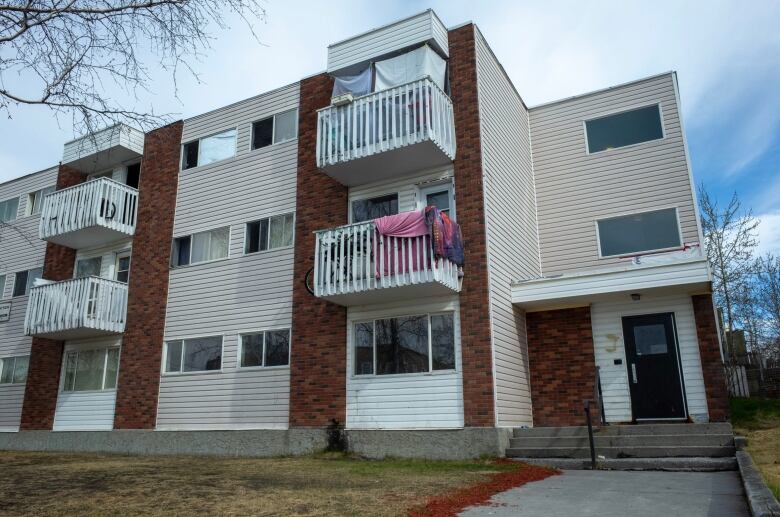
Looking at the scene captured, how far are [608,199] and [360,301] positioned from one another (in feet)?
20.7

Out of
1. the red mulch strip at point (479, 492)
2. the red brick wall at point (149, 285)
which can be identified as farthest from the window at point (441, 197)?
the red brick wall at point (149, 285)

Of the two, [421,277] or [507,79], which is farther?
[507,79]

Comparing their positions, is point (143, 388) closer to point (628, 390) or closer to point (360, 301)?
point (360, 301)

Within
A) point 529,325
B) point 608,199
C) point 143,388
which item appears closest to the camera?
point 529,325

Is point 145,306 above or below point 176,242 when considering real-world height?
below

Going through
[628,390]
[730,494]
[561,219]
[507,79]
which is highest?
[507,79]

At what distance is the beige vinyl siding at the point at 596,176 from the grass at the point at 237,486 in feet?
20.7

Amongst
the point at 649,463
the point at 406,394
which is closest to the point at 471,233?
the point at 406,394

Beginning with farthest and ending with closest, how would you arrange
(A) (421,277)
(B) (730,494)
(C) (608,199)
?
(C) (608,199)
(A) (421,277)
(B) (730,494)

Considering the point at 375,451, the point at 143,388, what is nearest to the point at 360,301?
the point at 375,451

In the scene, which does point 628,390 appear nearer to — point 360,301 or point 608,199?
point 608,199

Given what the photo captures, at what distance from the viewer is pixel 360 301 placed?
1257 centimetres

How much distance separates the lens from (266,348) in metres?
14.0

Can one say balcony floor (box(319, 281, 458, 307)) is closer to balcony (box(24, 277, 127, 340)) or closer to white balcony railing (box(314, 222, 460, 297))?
white balcony railing (box(314, 222, 460, 297))
